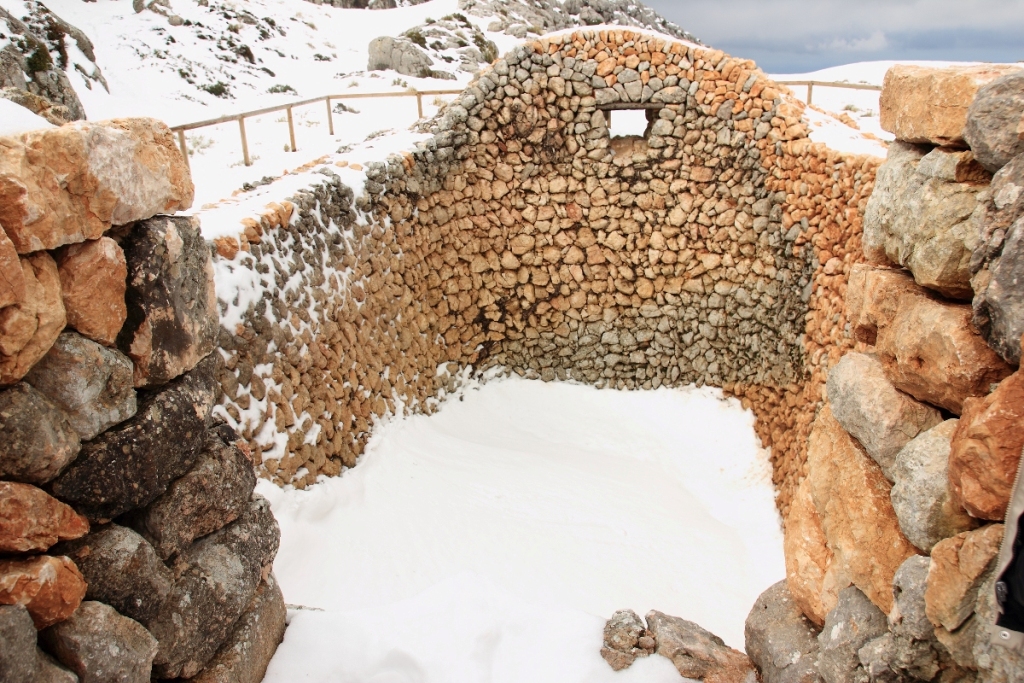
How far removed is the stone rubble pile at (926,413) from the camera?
185cm

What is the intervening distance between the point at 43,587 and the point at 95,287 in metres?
0.93

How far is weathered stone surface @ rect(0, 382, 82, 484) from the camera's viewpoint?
1983mm

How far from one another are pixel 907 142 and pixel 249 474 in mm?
3119

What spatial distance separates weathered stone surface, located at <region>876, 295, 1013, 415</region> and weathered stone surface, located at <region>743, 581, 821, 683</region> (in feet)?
4.12

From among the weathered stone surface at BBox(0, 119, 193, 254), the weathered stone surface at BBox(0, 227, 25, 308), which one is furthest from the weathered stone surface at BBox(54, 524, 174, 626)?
Result: the weathered stone surface at BBox(0, 119, 193, 254)

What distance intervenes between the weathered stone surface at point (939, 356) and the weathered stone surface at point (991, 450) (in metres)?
0.14

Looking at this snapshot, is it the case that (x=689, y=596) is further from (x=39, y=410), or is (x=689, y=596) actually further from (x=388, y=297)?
(x=39, y=410)

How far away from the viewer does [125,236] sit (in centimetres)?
248

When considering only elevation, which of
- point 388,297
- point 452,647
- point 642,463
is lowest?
point 642,463

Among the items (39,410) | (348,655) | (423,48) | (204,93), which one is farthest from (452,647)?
(423,48)

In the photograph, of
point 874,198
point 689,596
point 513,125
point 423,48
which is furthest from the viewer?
point 423,48

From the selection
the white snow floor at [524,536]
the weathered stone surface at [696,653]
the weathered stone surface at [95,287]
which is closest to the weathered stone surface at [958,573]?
the weathered stone surface at [696,653]

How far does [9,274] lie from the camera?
190 cm

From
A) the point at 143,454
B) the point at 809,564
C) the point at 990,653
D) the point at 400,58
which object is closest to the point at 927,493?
the point at 990,653
